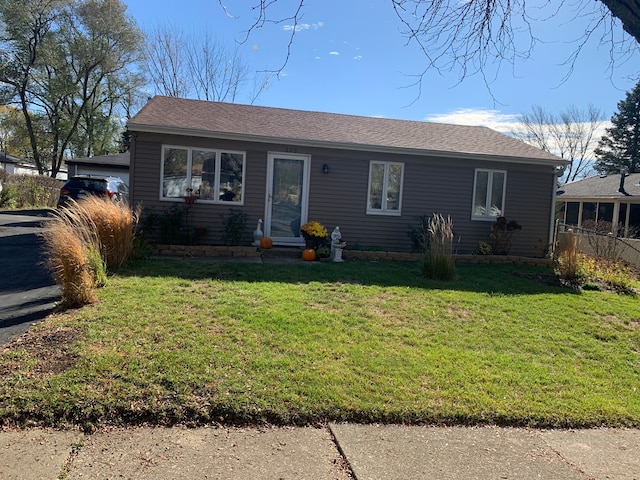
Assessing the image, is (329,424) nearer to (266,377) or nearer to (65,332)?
(266,377)

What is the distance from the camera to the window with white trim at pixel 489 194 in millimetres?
12492

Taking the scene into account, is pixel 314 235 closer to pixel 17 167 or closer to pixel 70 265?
pixel 70 265

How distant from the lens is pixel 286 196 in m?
11.6

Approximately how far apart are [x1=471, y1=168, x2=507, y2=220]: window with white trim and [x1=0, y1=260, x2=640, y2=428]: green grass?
5331 millimetres

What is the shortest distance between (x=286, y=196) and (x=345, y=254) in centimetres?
219

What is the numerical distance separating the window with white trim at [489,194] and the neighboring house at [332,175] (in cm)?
3

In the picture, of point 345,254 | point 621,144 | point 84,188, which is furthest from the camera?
point 621,144

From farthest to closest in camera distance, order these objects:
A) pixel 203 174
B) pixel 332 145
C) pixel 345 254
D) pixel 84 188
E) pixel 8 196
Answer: pixel 8 196
pixel 84 188
pixel 332 145
pixel 203 174
pixel 345 254

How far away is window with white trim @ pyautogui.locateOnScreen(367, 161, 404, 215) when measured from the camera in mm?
11914

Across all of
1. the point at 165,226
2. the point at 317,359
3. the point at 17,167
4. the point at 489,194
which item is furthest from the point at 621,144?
the point at 17,167

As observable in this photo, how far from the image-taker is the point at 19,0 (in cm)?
2742

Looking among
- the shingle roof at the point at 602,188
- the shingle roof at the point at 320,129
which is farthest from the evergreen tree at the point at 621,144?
the shingle roof at the point at 320,129

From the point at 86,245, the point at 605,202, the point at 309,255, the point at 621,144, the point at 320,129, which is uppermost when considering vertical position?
the point at 621,144

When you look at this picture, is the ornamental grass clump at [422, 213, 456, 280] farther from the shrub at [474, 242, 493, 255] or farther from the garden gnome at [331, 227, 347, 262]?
the shrub at [474, 242, 493, 255]
